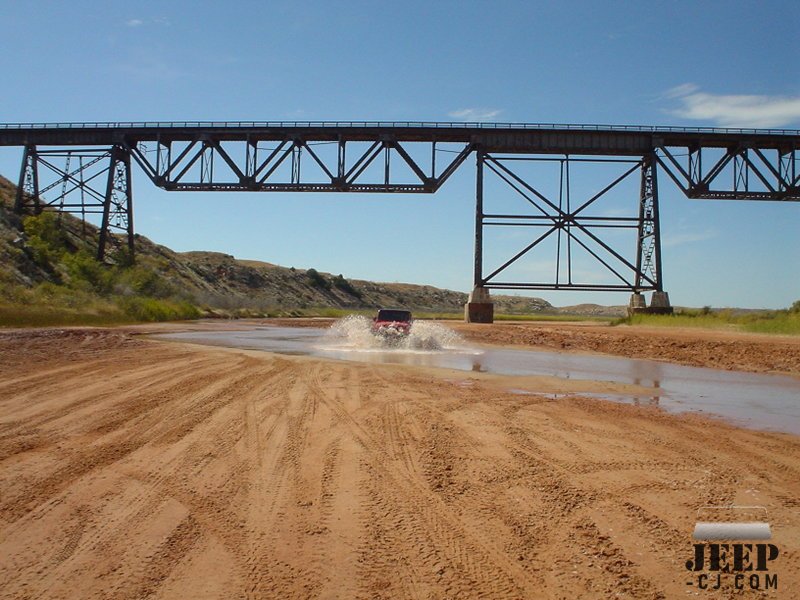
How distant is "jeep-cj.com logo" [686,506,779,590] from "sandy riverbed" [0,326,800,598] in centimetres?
10

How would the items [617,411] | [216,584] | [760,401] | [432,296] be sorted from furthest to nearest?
[432,296] < [760,401] < [617,411] < [216,584]

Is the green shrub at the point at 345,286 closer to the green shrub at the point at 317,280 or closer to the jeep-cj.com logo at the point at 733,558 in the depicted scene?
the green shrub at the point at 317,280

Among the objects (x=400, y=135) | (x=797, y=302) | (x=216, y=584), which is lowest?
(x=216, y=584)

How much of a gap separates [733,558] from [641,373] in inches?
580

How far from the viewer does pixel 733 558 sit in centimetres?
440

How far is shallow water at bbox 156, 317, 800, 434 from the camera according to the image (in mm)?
11688

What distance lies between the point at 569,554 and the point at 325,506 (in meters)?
1.99

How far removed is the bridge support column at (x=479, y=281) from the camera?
4091 centimetres

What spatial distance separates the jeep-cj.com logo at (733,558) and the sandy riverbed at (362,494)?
0.10 m

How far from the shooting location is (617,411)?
10.9 m

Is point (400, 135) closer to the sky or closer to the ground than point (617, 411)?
closer to the sky

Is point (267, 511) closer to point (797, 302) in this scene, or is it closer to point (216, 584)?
point (216, 584)

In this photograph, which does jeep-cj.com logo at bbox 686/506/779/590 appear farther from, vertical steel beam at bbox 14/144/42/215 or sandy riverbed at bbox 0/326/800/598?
vertical steel beam at bbox 14/144/42/215

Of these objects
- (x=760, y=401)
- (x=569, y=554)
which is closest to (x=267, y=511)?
(x=569, y=554)
